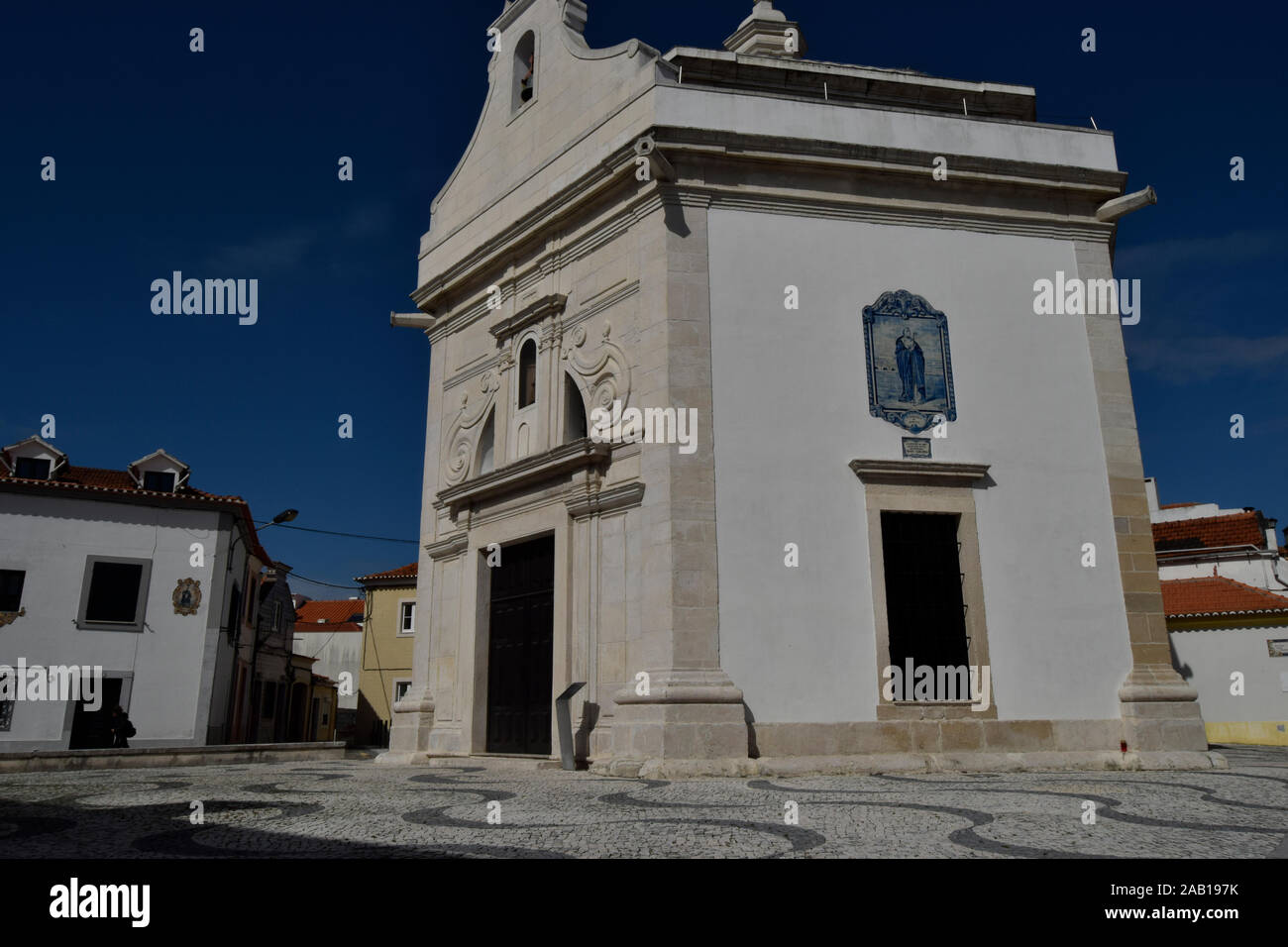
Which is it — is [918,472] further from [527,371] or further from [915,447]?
[527,371]

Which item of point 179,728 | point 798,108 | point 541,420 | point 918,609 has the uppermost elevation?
point 798,108

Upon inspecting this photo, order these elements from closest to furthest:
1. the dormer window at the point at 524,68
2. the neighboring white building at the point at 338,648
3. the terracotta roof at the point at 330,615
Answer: the dormer window at the point at 524,68
the neighboring white building at the point at 338,648
the terracotta roof at the point at 330,615

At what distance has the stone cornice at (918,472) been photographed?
11.2 meters

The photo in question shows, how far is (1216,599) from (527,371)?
17920 millimetres

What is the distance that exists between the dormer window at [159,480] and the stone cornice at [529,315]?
51.3 feet

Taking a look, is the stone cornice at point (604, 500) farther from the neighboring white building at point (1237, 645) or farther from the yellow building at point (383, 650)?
the yellow building at point (383, 650)

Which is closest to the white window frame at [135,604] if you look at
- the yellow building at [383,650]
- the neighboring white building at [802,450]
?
the yellow building at [383,650]

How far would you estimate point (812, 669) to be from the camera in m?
10.5

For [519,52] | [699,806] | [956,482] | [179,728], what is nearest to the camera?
[699,806]

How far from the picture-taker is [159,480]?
25.2 m
